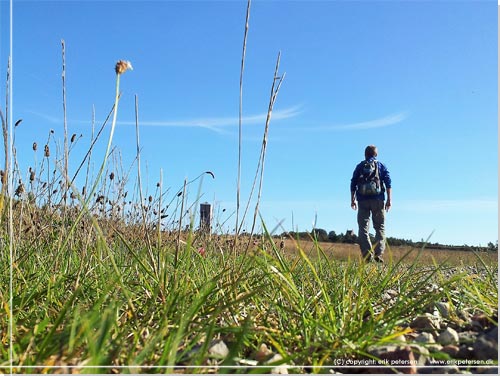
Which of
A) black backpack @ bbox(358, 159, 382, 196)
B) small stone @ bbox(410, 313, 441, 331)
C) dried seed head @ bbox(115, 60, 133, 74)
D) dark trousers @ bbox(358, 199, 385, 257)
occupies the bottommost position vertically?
small stone @ bbox(410, 313, 441, 331)

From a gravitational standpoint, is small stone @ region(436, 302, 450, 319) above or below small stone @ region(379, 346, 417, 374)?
above

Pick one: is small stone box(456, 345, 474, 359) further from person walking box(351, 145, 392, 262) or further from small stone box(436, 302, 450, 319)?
person walking box(351, 145, 392, 262)

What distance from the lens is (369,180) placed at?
17.8 feet

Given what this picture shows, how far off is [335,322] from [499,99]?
2.60 feet

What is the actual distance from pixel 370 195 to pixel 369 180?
0.41 meters

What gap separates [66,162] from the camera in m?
1.91

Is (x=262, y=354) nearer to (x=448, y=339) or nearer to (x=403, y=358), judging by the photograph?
(x=403, y=358)

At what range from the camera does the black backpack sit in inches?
206

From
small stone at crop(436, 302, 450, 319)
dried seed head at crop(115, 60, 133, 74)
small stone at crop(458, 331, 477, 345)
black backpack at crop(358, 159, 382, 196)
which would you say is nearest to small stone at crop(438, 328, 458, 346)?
small stone at crop(458, 331, 477, 345)

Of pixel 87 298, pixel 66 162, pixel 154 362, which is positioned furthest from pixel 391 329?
pixel 66 162

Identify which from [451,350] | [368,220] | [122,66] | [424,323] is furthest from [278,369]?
[368,220]

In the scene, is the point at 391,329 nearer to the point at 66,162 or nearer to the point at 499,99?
the point at 499,99

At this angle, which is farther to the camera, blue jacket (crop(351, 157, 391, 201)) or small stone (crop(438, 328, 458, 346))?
blue jacket (crop(351, 157, 391, 201))

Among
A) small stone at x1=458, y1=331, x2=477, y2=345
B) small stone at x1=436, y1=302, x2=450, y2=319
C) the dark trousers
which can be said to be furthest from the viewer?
the dark trousers
